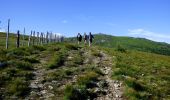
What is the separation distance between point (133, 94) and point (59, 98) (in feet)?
15.9

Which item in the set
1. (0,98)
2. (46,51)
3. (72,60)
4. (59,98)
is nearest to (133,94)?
(59,98)

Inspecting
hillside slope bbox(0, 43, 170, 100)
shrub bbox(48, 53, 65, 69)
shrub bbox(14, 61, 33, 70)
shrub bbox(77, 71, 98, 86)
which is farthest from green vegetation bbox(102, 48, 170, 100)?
shrub bbox(14, 61, 33, 70)

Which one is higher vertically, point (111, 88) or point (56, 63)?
point (56, 63)

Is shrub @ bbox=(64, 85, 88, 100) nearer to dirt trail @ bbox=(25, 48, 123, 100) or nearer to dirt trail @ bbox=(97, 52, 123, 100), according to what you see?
dirt trail @ bbox=(25, 48, 123, 100)

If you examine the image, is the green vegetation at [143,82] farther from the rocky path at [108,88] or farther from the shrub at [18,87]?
the shrub at [18,87]

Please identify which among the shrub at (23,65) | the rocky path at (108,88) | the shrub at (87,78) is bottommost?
the rocky path at (108,88)

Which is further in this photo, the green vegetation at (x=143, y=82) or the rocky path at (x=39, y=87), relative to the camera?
the green vegetation at (x=143, y=82)

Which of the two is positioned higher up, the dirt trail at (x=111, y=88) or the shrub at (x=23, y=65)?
the shrub at (x=23, y=65)

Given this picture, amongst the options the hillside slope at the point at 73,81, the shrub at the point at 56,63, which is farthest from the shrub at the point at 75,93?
the shrub at the point at 56,63

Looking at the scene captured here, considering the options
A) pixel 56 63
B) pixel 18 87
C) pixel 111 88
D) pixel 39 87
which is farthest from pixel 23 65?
pixel 111 88

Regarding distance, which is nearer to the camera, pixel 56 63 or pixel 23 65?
pixel 23 65

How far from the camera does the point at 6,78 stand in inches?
993

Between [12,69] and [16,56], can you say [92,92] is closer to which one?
[12,69]

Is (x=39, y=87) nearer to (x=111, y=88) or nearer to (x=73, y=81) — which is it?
(x=73, y=81)
